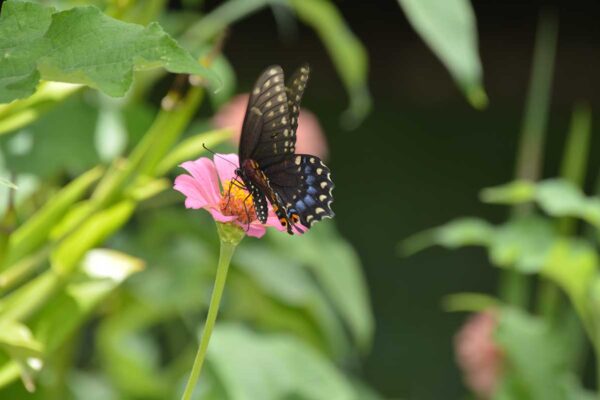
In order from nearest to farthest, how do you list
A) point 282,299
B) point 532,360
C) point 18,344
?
point 18,344 → point 532,360 → point 282,299

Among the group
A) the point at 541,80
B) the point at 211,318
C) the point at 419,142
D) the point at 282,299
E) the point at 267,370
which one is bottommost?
the point at 419,142

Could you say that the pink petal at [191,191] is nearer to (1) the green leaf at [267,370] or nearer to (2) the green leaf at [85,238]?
(2) the green leaf at [85,238]

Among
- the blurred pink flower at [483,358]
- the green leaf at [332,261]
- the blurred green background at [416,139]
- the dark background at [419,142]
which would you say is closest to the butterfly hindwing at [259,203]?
the green leaf at [332,261]

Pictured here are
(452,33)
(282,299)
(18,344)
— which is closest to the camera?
(18,344)

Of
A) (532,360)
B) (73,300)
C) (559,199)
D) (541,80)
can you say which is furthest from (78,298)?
(541,80)

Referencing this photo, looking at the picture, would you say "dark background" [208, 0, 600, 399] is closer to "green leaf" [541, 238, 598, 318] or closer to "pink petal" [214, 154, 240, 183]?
"green leaf" [541, 238, 598, 318]

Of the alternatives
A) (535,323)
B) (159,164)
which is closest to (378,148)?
(535,323)

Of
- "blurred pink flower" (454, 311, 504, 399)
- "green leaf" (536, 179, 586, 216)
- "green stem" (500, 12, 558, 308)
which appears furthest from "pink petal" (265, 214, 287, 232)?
"green stem" (500, 12, 558, 308)

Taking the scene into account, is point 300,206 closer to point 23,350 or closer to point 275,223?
point 275,223
